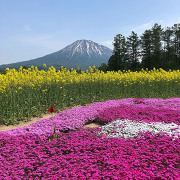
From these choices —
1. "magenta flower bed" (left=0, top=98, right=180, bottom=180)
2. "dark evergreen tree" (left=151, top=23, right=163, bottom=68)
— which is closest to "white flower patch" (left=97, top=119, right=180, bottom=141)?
"magenta flower bed" (left=0, top=98, right=180, bottom=180)

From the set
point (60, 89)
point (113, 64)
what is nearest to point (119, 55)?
point (113, 64)

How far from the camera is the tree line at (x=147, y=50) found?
59.2m

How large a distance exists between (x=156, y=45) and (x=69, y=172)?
204ft

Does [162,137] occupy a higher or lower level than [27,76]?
lower

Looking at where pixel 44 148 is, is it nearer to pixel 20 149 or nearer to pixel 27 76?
pixel 20 149

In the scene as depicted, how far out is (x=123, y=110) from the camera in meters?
8.56

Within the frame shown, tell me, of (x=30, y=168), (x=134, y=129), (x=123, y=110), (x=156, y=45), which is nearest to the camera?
(x=30, y=168)

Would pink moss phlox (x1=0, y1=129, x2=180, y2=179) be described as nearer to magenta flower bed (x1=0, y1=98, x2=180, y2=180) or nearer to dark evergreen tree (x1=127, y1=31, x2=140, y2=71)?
magenta flower bed (x1=0, y1=98, x2=180, y2=180)

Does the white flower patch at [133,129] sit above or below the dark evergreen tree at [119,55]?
below

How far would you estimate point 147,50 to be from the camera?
61281 millimetres

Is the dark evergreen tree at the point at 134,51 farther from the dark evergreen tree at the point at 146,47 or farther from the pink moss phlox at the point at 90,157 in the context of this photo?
the pink moss phlox at the point at 90,157

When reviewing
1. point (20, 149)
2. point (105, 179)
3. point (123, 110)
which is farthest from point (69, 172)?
point (123, 110)

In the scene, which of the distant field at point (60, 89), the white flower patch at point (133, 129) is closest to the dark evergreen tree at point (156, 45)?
the distant field at point (60, 89)

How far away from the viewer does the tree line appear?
194ft
